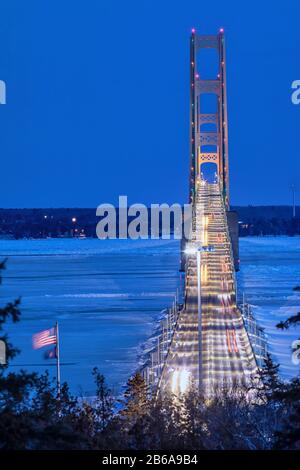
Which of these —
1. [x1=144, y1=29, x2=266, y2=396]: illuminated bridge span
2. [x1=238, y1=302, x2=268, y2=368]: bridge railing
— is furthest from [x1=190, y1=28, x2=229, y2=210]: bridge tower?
[x1=238, y1=302, x2=268, y2=368]: bridge railing

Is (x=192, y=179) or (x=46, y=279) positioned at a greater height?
(x=192, y=179)

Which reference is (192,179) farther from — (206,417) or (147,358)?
(206,417)

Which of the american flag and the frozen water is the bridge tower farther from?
the american flag

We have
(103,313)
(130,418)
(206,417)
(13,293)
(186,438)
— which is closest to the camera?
(186,438)

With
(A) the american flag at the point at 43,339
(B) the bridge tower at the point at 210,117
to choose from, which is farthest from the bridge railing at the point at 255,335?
(B) the bridge tower at the point at 210,117
